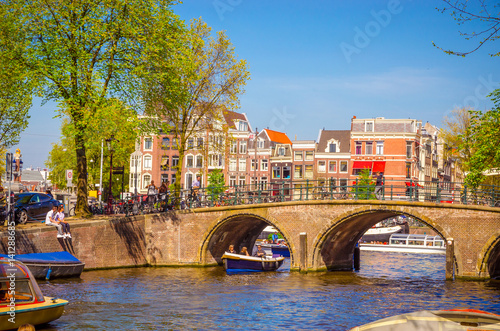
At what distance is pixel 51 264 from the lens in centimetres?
2670

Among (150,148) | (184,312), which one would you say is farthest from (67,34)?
(150,148)

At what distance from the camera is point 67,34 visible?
100ft

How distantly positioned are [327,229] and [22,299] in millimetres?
18611

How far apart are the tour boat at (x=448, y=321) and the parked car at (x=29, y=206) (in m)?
25.3

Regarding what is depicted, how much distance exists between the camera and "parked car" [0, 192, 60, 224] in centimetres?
3100

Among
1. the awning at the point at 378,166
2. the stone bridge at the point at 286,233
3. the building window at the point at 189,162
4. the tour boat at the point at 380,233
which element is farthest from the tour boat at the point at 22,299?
the building window at the point at 189,162

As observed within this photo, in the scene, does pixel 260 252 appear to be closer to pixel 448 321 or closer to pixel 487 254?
pixel 487 254

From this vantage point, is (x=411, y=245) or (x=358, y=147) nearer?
Answer: (x=411, y=245)

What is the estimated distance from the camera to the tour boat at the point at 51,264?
1016 inches

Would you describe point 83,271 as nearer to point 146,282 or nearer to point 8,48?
point 146,282

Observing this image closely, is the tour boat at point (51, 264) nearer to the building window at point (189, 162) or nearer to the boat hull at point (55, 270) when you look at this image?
the boat hull at point (55, 270)

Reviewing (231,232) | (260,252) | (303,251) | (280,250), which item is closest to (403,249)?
(280,250)

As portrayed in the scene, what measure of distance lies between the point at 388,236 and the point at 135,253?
34709 millimetres

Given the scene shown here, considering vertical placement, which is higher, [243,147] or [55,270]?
[243,147]
